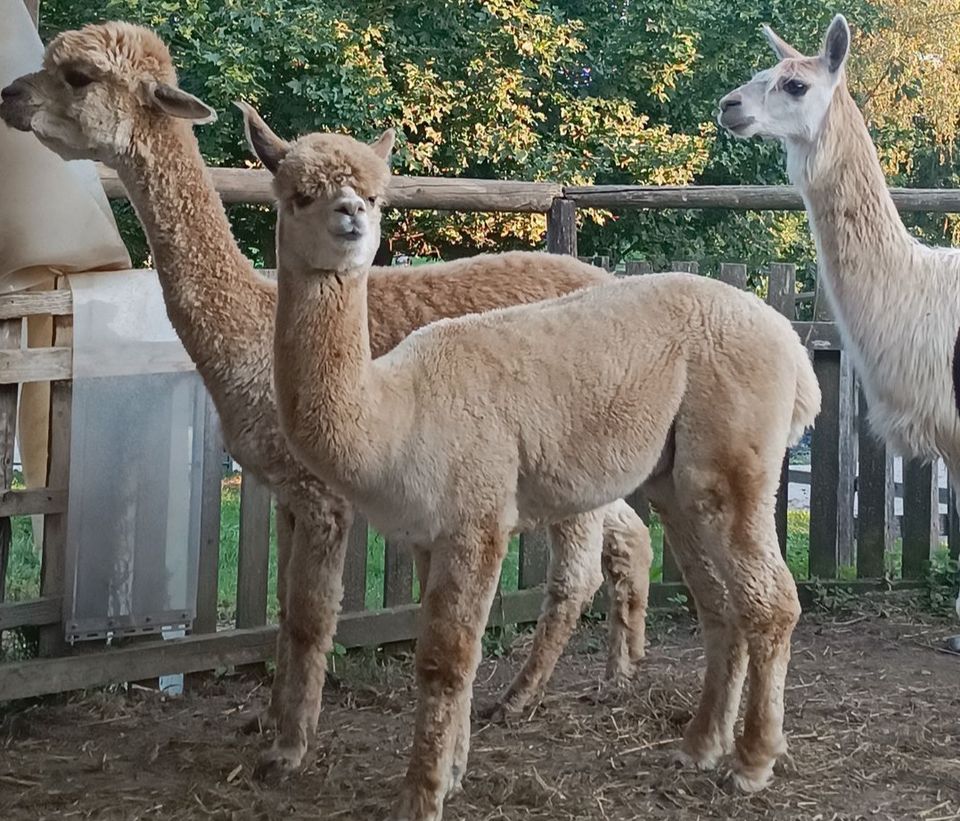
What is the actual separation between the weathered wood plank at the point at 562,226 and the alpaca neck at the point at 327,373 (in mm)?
2656

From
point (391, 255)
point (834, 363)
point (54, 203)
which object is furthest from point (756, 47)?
point (54, 203)

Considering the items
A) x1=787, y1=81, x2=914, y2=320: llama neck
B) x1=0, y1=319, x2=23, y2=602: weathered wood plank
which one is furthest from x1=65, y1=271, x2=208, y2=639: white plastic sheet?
x1=787, y1=81, x2=914, y2=320: llama neck

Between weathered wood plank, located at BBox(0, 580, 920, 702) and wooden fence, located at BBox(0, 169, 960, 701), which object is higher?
wooden fence, located at BBox(0, 169, 960, 701)

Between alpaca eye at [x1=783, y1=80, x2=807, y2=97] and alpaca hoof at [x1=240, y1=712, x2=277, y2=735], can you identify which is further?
alpaca eye at [x1=783, y1=80, x2=807, y2=97]

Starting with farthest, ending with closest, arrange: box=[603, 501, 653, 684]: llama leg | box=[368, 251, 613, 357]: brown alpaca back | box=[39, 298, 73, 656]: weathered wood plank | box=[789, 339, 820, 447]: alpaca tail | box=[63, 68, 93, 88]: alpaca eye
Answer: box=[603, 501, 653, 684]: llama leg, box=[39, 298, 73, 656]: weathered wood plank, box=[368, 251, 613, 357]: brown alpaca back, box=[63, 68, 93, 88]: alpaca eye, box=[789, 339, 820, 447]: alpaca tail

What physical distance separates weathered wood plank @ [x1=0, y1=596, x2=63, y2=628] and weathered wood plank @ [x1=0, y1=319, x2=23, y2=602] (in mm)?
81

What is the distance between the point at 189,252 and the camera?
358 centimetres

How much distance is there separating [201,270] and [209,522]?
1262 millimetres

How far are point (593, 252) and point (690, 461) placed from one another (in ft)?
36.0

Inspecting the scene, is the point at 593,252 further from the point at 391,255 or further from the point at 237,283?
the point at 237,283

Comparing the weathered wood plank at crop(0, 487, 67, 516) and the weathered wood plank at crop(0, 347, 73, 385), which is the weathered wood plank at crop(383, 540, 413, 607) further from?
the weathered wood plank at crop(0, 347, 73, 385)

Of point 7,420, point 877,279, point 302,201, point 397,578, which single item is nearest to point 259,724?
point 397,578

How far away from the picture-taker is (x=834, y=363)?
5.73m

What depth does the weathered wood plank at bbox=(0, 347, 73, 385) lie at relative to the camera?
4.05m
